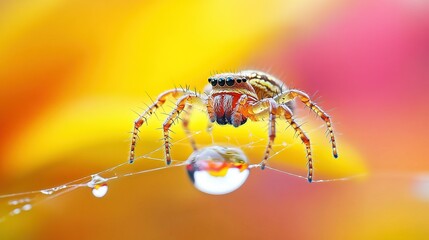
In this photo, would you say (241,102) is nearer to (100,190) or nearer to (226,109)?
(226,109)

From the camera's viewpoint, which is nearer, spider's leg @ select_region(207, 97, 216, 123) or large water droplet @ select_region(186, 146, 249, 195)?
large water droplet @ select_region(186, 146, 249, 195)

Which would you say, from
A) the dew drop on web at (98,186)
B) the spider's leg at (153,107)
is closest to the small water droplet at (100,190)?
the dew drop on web at (98,186)

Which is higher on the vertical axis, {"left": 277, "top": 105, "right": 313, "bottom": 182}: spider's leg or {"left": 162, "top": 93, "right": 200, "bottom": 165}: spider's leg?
{"left": 162, "top": 93, "right": 200, "bottom": 165}: spider's leg

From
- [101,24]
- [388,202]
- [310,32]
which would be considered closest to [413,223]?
[388,202]

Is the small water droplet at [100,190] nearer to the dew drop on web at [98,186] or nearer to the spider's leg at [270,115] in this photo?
the dew drop on web at [98,186]

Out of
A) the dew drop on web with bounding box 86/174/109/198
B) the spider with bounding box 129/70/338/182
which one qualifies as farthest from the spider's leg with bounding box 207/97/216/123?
the dew drop on web with bounding box 86/174/109/198

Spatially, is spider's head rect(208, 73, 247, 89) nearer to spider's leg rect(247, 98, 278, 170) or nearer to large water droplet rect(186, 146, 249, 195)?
spider's leg rect(247, 98, 278, 170)

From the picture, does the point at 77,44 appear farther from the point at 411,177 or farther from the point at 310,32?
the point at 411,177
